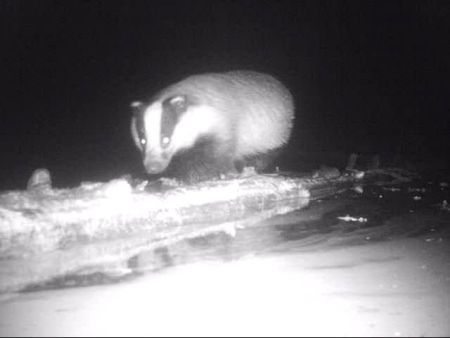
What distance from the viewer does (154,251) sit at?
2740 millimetres

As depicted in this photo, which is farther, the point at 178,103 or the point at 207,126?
the point at 207,126

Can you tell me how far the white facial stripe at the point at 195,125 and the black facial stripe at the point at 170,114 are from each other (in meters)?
0.05

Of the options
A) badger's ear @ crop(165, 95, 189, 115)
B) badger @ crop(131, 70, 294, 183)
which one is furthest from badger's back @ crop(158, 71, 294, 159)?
badger's ear @ crop(165, 95, 189, 115)

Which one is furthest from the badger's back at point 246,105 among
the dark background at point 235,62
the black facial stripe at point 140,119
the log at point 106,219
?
the dark background at point 235,62

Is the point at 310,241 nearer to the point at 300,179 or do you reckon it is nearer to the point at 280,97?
the point at 300,179

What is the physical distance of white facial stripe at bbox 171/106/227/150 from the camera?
4.54m

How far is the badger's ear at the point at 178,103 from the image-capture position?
14.2 ft

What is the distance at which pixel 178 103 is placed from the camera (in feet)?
14.4

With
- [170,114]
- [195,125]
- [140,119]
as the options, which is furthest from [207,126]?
[140,119]

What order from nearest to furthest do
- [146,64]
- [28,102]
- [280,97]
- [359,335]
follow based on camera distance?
1. [359,335]
2. [280,97]
3. [28,102]
4. [146,64]

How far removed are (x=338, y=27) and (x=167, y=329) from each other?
11.0 metres

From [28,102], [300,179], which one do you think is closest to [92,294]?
[300,179]

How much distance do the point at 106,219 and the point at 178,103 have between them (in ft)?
5.20

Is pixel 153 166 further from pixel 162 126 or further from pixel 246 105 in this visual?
pixel 246 105
